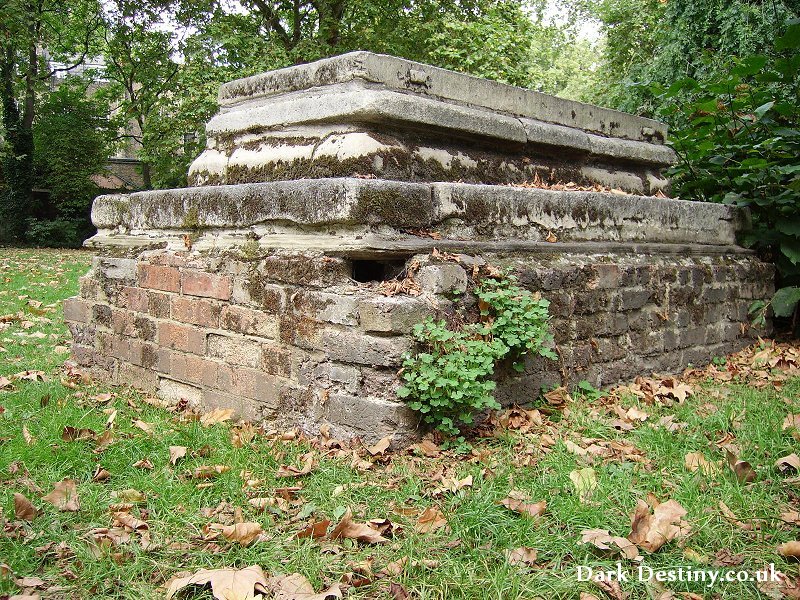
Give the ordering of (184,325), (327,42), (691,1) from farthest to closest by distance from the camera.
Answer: (327,42) < (691,1) < (184,325)

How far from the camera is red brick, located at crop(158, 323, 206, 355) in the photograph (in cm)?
402

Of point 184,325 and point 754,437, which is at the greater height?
point 184,325

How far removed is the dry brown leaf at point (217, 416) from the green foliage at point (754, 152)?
14.0 ft

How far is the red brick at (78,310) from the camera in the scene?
4.98 metres

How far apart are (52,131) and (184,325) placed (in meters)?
19.4

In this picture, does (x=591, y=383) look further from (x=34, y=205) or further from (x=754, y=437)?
(x=34, y=205)

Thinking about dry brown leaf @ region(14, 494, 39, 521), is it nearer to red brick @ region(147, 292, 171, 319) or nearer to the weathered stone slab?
red brick @ region(147, 292, 171, 319)

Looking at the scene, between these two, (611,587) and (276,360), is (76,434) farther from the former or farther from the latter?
(611,587)

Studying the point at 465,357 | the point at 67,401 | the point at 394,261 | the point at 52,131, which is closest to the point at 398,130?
the point at 394,261

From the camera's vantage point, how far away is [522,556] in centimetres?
226

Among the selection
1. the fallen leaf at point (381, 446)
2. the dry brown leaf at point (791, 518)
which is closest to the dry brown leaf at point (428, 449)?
the fallen leaf at point (381, 446)

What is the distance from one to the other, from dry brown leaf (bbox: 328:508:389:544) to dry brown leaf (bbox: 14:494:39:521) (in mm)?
1160

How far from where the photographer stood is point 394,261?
11.2 feet

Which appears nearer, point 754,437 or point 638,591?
point 638,591
